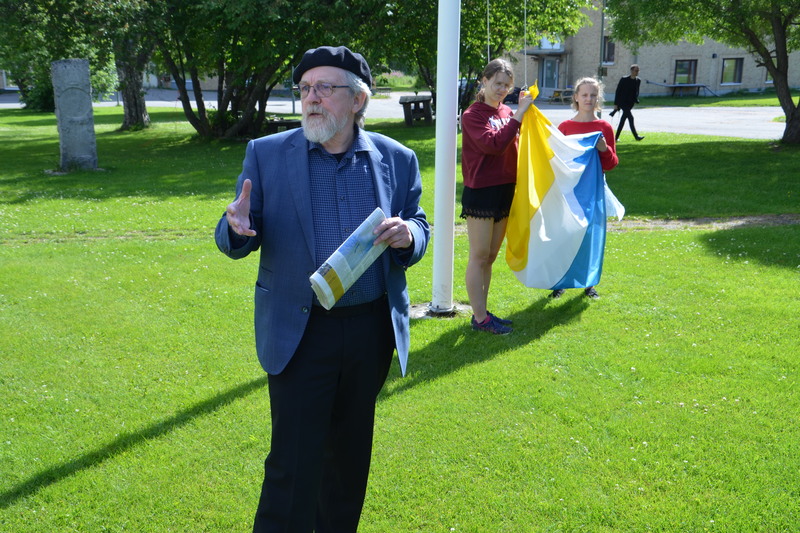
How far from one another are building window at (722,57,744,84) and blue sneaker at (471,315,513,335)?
174ft

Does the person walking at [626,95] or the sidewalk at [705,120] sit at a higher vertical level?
the person walking at [626,95]

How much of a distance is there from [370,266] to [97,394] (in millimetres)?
2982

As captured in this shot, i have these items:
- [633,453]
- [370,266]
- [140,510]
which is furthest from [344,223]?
[633,453]

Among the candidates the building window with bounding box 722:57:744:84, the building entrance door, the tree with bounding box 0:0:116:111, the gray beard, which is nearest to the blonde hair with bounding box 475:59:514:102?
the gray beard

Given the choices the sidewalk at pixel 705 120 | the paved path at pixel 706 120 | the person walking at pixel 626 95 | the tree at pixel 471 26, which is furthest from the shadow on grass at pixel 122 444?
the paved path at pixel 706 120

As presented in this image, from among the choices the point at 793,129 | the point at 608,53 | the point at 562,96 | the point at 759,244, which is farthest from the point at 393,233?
the point at 608,53

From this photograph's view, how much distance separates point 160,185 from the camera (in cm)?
1492

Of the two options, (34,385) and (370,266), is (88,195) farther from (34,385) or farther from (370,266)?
(370,266)

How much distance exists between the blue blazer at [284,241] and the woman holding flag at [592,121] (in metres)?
4.21

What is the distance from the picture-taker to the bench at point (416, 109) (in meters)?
28.3

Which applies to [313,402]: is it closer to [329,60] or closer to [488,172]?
[329,60]

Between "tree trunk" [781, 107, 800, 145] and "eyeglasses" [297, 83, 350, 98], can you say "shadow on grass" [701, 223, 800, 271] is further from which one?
"tree trunk" [781, 107, 800, 145]

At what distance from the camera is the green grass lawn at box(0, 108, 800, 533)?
12.6 ft

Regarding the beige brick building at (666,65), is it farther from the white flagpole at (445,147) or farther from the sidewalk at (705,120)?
the white flagpole at (445,147)
